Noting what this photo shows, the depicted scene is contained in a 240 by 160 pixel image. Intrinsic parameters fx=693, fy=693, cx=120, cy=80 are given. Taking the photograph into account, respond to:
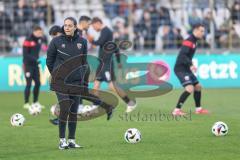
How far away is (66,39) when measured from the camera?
13289mm

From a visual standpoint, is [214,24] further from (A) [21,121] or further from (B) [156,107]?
(A) [21,121]

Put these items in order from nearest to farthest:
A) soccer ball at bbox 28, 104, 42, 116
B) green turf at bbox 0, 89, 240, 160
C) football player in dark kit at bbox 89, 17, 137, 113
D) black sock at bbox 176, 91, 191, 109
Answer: green turf at bbox 0, 89, 240, 160, black sock at bbox 176, 91, 191, 109, soccer ball at bbox 28, 104, 42, 116, football player in dark kit at bbox 89, 17, 137, 113

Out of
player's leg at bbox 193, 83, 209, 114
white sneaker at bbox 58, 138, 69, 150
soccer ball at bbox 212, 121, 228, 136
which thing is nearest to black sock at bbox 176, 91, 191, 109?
player's leg at bbox 193, 83, 209, 114

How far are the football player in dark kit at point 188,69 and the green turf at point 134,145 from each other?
24.0 inches

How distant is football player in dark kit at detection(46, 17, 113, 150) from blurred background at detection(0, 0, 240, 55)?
54.8ft

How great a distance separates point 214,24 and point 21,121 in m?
15.6

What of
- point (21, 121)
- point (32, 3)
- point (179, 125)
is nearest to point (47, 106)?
point (21, 121)

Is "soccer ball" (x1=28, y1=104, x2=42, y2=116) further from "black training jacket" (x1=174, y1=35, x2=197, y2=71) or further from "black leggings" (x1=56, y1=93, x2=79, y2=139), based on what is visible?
"black leggings" (x1=56, y1=93, x2=79, y2=139)

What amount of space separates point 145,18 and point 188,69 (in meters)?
11.4

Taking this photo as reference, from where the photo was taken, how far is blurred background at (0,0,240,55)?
99.2 feet
